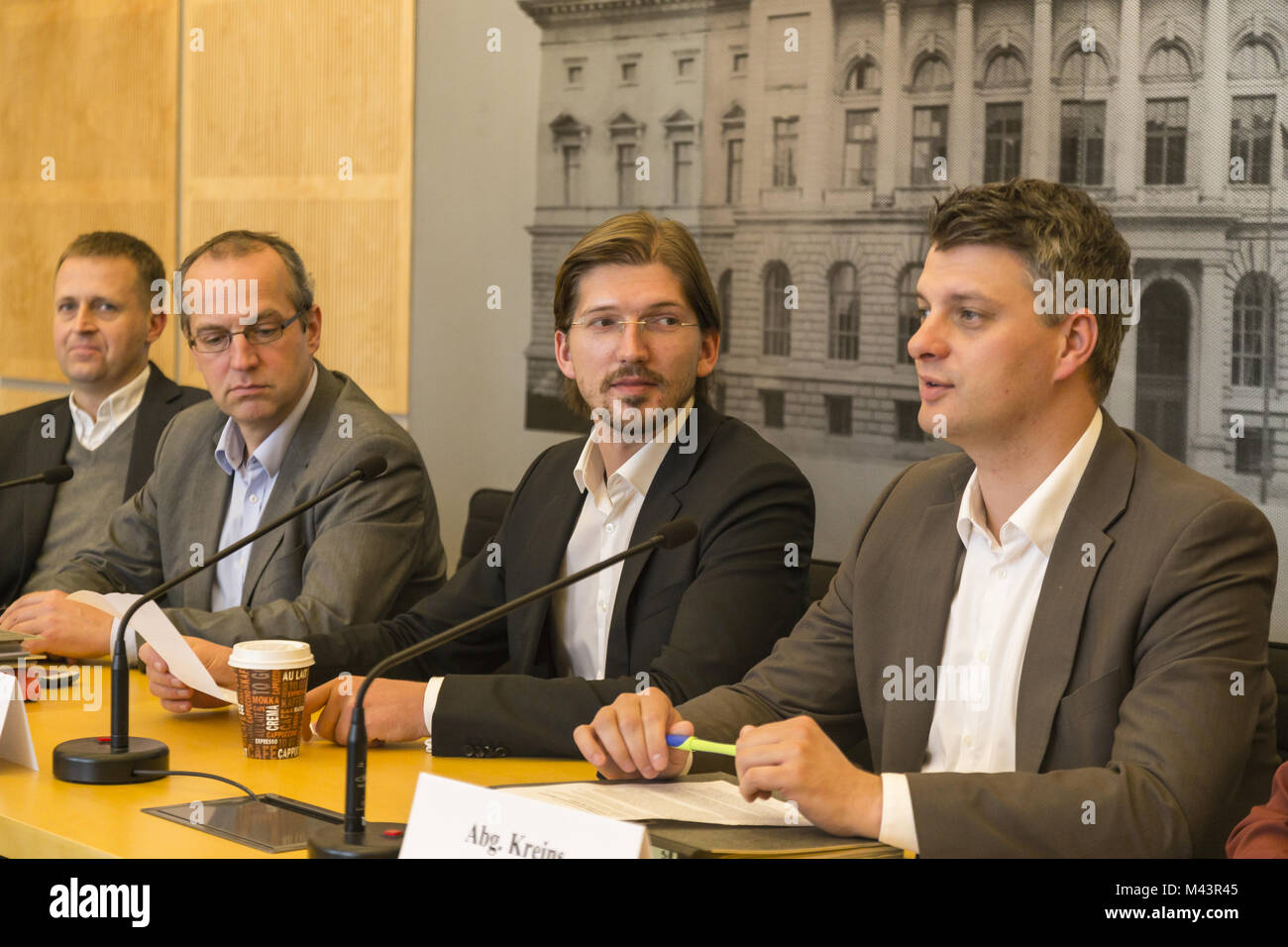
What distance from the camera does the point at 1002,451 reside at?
197 cm

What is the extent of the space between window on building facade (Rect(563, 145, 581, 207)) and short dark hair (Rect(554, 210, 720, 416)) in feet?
4.65

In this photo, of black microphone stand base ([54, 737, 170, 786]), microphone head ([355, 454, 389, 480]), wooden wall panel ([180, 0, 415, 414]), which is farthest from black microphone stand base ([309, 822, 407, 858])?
wooden wall panel ([180, 0, 415, 414])

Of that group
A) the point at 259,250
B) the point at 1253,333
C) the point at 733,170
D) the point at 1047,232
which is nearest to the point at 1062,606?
the point at 1047,232

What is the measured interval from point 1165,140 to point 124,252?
2879 millimetres

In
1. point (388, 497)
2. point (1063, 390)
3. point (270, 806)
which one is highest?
point (1063, 390)

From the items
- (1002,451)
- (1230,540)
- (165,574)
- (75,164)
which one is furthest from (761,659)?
(75,164)

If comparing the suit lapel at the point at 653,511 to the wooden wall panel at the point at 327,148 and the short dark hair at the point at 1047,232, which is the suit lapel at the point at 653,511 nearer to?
the short dark hair at the point at 1047,232

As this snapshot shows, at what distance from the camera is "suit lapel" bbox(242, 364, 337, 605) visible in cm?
294

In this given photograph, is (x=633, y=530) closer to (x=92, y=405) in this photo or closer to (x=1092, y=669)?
(x=1092, y=669)

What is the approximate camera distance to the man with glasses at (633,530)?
238 cm

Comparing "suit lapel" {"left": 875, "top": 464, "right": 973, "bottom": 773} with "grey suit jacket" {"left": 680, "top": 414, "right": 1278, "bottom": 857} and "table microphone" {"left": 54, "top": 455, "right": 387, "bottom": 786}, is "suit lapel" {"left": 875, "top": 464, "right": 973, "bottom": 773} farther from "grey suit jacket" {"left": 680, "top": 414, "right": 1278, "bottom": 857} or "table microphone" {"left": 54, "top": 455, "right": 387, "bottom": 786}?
"table microphone" {"left": 54, "top": 455, "right": 387, "bottom": 786}

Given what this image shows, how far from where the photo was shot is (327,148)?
4.76 m

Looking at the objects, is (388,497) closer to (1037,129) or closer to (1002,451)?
(1002,451)
